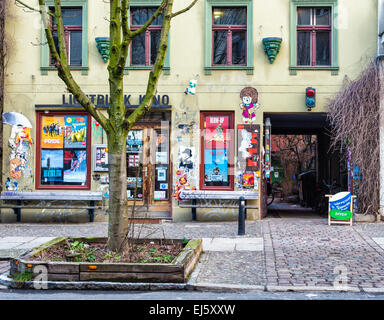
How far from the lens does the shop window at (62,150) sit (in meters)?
14.9

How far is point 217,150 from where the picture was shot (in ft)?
48.4

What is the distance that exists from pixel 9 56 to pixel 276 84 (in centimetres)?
757

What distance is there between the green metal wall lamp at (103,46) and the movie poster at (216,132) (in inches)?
135

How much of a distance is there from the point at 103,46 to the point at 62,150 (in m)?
3.17

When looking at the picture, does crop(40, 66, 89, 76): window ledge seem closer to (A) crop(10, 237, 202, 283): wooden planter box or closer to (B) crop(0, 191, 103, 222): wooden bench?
(B) crop(0, 191, 103, 222): wooden bench

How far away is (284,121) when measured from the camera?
16891mm

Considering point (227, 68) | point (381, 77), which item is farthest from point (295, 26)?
point (381, 77)

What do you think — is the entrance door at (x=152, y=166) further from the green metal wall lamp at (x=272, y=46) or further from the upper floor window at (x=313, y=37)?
the upper floor window at (x=313, y=37)

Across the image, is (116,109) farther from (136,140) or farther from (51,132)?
(51,132)

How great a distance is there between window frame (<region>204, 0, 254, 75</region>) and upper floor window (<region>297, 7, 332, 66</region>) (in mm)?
1355

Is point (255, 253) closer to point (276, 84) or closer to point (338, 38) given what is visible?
point (276, 84)

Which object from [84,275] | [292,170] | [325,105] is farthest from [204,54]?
[292,170]

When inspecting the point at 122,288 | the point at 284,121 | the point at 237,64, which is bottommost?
the point at 122,288
